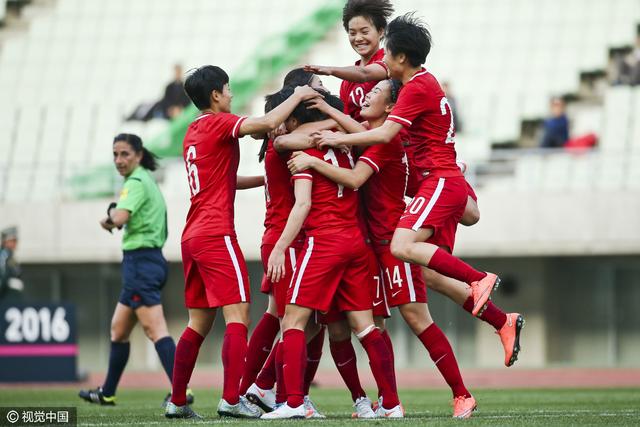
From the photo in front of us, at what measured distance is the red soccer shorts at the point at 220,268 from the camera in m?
8.39

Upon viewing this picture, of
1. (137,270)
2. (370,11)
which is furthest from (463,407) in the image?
(137,270)

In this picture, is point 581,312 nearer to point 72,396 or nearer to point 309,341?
point 72,396

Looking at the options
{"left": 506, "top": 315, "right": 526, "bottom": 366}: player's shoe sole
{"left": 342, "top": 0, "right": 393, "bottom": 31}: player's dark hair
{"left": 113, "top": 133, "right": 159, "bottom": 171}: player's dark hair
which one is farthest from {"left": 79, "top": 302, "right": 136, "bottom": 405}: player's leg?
{"left": 506, "top": 315, "right": 526, "bottom": 366}: player's shoe sole

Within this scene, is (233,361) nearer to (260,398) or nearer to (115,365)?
(260,398)

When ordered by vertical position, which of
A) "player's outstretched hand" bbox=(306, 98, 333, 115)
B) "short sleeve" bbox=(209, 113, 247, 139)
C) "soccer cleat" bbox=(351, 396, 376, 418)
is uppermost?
"player's outstretched hand" bbox=(306, 98, 333, 115)

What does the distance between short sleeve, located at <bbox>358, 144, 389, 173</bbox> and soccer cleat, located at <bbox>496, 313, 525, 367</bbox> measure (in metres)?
1.26

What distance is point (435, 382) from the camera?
18062 mm

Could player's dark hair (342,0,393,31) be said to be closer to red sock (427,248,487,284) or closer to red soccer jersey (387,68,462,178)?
red soccer jersey (387,68,462,178)

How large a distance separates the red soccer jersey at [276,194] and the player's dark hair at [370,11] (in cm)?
113

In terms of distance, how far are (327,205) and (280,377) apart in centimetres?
114

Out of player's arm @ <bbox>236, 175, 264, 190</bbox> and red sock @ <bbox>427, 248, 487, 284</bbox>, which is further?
player's arm @ <bbox>236, 175, 264, 190</bbox>

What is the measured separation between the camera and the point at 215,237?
8422mm

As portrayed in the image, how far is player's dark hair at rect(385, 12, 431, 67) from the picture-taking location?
852 cm

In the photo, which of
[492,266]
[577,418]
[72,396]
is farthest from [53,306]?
[577,418]
